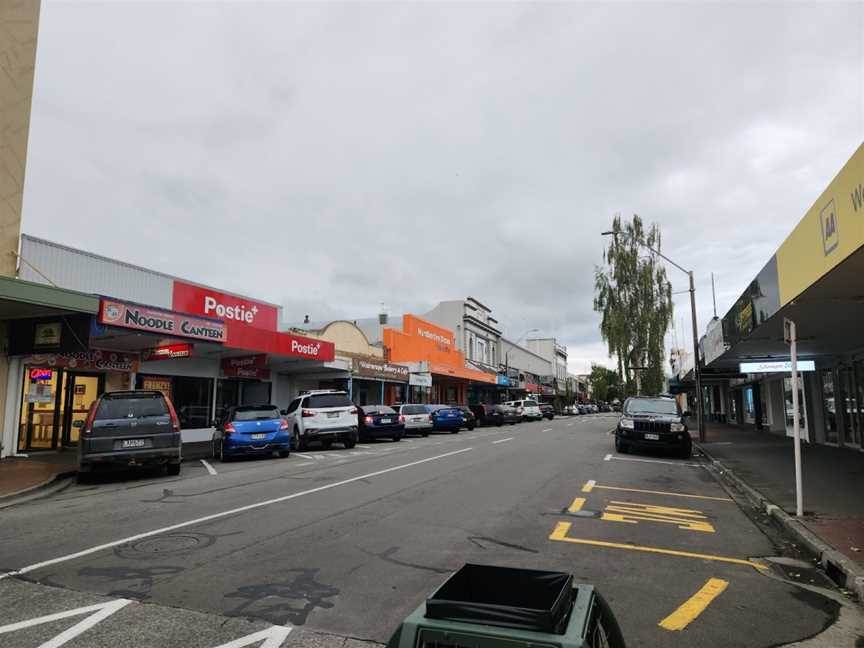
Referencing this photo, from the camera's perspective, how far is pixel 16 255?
54.1ft

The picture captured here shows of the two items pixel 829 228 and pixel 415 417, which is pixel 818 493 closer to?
pixel 829 228

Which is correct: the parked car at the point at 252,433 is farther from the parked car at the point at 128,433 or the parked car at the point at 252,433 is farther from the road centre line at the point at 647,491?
the road centre line at the point at 647,491

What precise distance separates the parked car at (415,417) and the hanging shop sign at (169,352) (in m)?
11.5

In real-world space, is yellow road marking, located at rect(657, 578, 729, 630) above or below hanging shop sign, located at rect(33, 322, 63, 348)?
below

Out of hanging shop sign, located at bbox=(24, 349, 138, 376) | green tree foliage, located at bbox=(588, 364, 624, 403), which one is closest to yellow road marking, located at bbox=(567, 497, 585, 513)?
hanging shop sign, located at bbox=(24, 349, 138, 376)

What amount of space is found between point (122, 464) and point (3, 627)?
28.2 feet

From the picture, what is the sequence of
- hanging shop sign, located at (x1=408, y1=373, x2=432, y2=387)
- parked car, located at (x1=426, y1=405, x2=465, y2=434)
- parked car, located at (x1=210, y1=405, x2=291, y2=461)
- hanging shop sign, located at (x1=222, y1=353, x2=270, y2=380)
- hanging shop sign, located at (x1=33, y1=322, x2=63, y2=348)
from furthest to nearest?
hanging shop sign, located at (x1=408, y1=373, x2=432, y2=387) → parked car, located at (x1=426, y1=405, x2=465, y2=434) → hanging shop sign, located at (x1=222, y1=353, x2=270, y2=380) → parked car, located at (x1=210, y1=405, x2=291, y2=461) → hanging shop sign, located at (x1=33, y1=322, x2=63, y2=348)

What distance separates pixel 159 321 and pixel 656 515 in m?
13.5

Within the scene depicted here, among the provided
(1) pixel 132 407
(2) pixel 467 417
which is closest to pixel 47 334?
(1) pixel 132 407

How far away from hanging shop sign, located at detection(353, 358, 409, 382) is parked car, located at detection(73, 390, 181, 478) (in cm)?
1601

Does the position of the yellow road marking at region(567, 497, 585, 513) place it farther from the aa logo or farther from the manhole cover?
the manhole cover

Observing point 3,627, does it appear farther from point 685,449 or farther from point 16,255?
point 685,449

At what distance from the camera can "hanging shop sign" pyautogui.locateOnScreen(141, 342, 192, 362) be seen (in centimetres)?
1822

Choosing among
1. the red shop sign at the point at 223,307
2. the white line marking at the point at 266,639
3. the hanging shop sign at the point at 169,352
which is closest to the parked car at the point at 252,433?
the hanging shop sign at the point at 169,352
